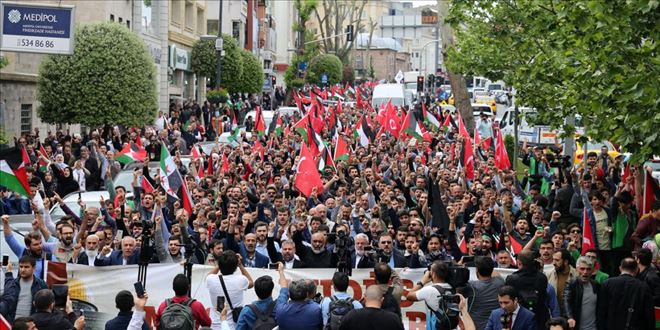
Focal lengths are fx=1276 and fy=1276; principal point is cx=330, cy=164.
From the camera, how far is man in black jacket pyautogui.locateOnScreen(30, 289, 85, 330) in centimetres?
888

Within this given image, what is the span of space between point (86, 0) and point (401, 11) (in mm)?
156270

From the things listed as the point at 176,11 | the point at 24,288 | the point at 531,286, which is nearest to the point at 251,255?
the point at 24,288

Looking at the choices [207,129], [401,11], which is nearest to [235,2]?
[207,129]

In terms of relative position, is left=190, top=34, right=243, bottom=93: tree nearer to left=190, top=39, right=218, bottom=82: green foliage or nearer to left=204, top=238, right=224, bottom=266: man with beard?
left=190, top=39, right=218, bottom=82: green foliage

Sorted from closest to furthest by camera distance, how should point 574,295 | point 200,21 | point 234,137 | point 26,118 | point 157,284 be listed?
1. point 574,295
2. point 157,284
3. point 234,137
4. point 26,118
5. point 200,21

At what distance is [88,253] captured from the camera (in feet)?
40.6

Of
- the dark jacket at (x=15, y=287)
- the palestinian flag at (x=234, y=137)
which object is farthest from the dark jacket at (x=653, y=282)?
the palestinian flag at (x=234, y=137)

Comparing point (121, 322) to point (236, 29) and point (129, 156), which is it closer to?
point (129, 156)

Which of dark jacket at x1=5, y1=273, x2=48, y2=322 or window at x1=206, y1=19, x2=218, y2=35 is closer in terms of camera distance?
dark jacket at x1=5, y1=273, x2=48, y2=322

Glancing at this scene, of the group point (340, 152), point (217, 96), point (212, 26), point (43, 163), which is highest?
point (212, 26)

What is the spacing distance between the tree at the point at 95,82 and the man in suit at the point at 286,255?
19.3 metres

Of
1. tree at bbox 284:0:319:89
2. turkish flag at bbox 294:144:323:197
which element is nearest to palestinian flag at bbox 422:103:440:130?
turkish flag at bbox 294:144:323:197

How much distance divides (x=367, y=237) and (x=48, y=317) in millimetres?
4500

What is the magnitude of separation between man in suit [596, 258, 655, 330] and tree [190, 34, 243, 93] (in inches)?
1665
